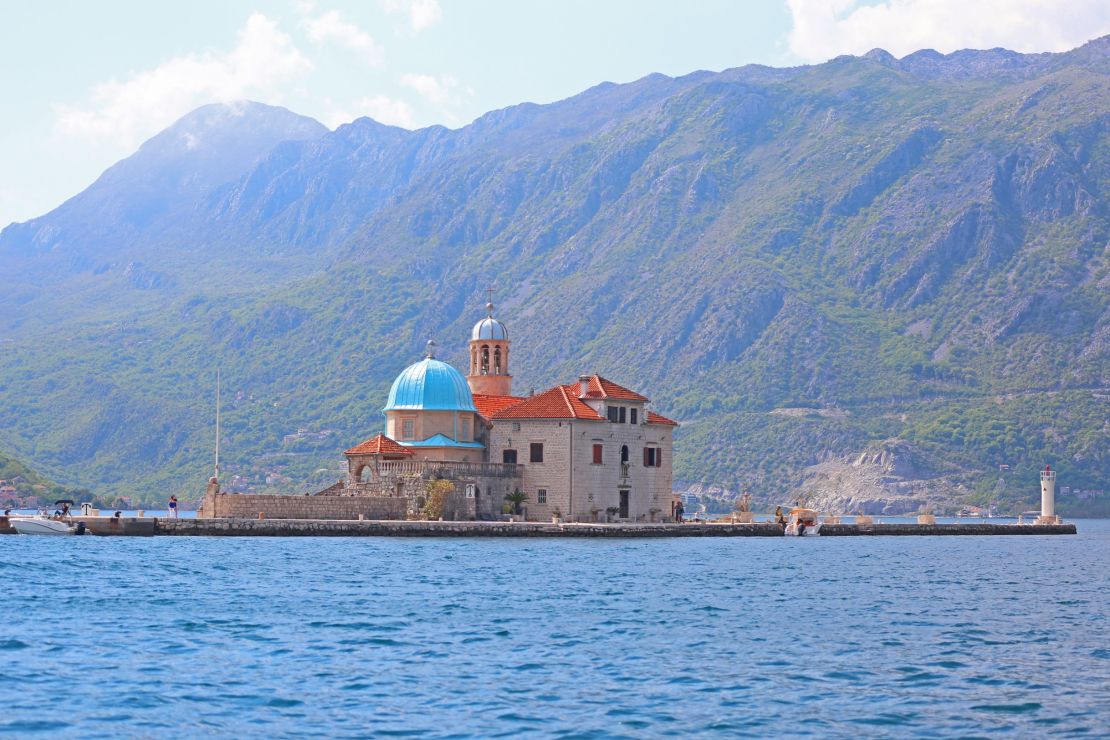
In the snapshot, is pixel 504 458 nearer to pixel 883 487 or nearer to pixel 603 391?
pixel 603 391

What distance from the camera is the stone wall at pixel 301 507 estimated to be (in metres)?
82.7

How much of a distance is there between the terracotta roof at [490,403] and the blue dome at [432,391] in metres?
1.56

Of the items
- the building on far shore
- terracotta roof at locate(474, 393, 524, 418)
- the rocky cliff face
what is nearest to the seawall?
the building on far shore

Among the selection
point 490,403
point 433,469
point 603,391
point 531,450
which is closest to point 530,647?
point 433,469

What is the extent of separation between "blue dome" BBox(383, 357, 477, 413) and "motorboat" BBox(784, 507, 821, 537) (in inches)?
835

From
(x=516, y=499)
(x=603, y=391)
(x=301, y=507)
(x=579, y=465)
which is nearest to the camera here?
(x=301, y=507)

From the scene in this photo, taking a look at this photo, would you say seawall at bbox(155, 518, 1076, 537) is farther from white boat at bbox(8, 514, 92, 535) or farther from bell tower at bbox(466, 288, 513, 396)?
bell tower at bbox(466, 288, 513, 396)

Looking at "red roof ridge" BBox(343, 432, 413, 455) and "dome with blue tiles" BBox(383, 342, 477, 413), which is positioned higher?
"dome with blue tiles" BBox(383, 342, 477, 413)

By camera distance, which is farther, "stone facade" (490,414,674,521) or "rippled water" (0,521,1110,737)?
"stone facade" (490,414,674,521)

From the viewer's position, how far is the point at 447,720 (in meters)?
30.4

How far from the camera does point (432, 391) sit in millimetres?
91938

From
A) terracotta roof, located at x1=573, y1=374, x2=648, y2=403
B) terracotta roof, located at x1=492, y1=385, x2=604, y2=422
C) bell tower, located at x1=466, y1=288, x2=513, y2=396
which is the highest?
bell tower, located at x1=466, y1=288, x2=513, y2=396

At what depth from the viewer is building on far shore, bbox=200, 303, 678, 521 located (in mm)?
87500

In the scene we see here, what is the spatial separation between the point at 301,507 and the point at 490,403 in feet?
52.4
